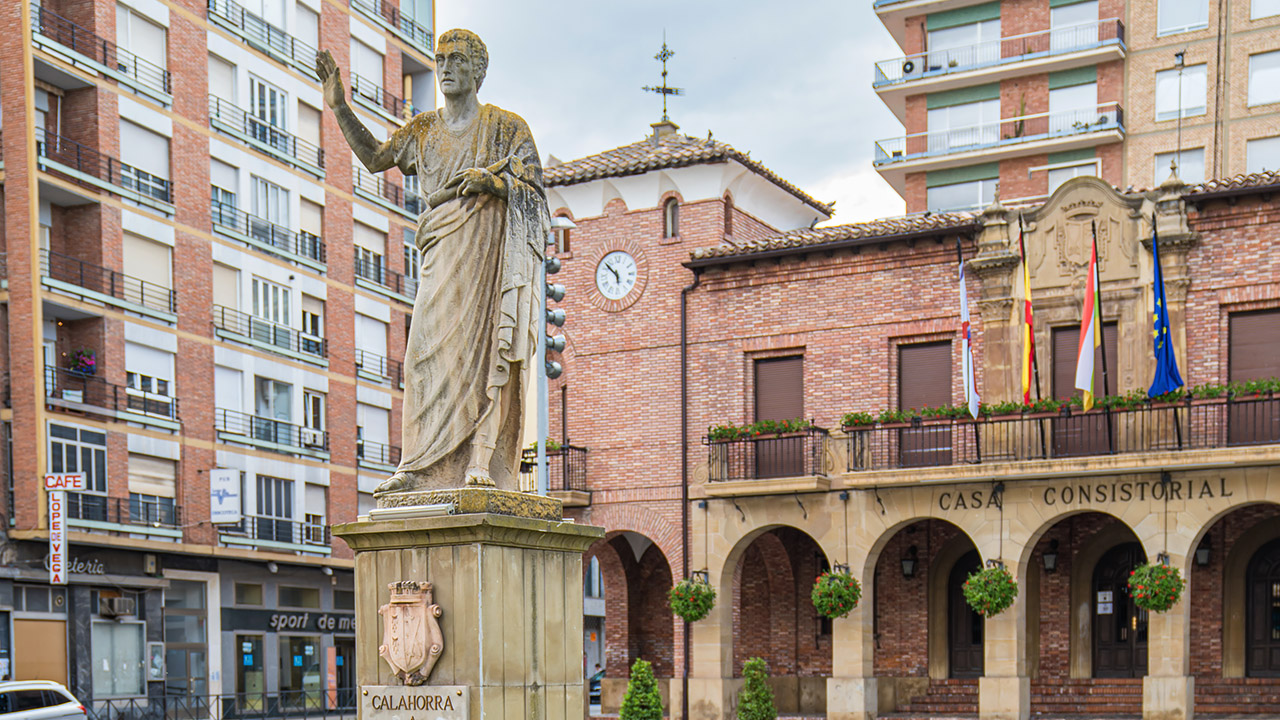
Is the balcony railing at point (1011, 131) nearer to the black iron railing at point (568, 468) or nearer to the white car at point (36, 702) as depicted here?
the black iron railing at point (568, 468)

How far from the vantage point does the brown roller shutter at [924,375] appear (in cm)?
3672

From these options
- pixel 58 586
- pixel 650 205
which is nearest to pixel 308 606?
pixel 58 586

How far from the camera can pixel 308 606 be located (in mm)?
49844

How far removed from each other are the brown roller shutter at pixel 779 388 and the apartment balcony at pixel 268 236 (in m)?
16.9

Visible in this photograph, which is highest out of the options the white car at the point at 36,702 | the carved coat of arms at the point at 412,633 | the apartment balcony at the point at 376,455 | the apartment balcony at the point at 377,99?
the apartment balcony at the point at 377,99

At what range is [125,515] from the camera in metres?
41.7

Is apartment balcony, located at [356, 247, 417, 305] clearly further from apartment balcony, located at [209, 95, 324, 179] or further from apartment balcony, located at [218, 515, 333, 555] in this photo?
apartment balcony, located at [218, 515, 333, 555]

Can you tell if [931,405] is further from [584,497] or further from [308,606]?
[308,606]

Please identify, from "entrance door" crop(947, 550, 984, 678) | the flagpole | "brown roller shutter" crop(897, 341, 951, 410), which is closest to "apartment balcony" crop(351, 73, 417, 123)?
"brown roller shutter" crop(897, 341, 951, 410)

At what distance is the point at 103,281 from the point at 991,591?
22855 mm

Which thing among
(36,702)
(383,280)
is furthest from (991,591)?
(383,280)

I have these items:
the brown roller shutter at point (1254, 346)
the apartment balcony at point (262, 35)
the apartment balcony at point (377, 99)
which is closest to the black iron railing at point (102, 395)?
the apartment balcony at point (262, 35)

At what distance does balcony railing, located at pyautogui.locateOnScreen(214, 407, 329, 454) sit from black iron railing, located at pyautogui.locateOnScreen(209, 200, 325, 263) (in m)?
5.16

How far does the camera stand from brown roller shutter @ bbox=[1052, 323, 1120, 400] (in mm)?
35094
